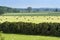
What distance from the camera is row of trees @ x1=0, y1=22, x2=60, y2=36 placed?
102ft

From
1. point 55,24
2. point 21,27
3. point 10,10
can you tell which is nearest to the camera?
point 55,24

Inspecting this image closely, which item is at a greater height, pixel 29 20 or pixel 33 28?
pixel 33 28

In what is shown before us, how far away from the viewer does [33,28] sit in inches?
1277

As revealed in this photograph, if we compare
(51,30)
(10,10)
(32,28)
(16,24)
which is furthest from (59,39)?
(10,10)

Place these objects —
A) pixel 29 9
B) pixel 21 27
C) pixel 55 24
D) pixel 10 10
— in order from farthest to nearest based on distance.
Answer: pixel 29 9
pixel 10 10
pixel 21 27
pixel 55 24

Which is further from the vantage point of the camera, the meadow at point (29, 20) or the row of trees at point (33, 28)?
the row of trees at point (33, 28)

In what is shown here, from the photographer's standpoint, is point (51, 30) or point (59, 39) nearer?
point (59, 39)

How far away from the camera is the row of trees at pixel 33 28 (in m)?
31.0

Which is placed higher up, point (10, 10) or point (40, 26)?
point (40, 26)

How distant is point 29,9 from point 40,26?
99517 mm

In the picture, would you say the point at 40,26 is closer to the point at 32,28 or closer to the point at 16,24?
the point at 32,28

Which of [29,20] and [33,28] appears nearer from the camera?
[33,28]

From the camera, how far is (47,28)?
3150cm

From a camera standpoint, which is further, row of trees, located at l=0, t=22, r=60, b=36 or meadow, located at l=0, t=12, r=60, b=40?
row of trees, located at l=0, t=22, r=60, b=36
